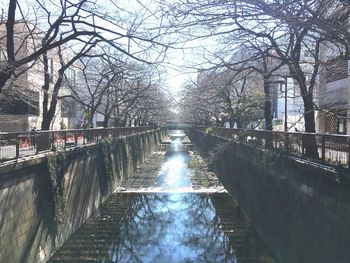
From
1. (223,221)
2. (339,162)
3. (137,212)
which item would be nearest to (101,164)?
(137,212)

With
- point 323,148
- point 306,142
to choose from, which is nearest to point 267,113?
point 306,142

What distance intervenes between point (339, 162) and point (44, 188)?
959 cm

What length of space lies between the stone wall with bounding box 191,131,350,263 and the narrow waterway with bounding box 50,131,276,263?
104 centimetres

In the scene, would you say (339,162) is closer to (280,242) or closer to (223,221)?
(280,242)

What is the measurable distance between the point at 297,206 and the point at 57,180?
8.47 metres

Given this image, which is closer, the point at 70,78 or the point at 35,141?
the point at 35,141

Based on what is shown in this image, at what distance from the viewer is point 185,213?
25.9 meters

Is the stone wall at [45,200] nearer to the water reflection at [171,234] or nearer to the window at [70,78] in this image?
the water reflection at [171,234]

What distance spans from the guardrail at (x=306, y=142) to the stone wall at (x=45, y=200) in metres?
8.14

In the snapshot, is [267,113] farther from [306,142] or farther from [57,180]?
[57,180]

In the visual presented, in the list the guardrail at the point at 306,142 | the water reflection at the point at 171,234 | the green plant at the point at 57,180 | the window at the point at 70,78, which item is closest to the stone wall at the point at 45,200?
the green plant at the point at 57,180

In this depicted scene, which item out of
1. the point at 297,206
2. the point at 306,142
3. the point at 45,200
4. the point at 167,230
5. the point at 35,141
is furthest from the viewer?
the point at 167,230

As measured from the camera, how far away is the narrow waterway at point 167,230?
17.6 m

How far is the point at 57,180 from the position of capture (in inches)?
699
